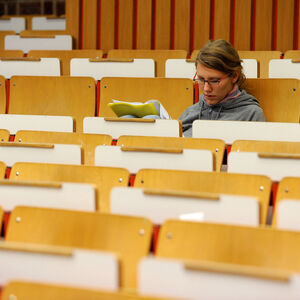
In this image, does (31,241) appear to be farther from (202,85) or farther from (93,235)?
(202,85)

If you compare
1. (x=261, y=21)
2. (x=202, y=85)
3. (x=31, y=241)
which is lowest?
(x=31, y=241)

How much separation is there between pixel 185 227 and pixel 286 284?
109 mm

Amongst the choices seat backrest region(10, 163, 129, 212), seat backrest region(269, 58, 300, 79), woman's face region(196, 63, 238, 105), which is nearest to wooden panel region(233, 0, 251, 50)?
seat backrest region(269, 58, 300, 79)

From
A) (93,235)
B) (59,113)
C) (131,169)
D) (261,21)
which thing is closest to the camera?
(93,235)

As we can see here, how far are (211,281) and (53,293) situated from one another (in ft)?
0.36

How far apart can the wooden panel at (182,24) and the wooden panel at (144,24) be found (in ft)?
0.24

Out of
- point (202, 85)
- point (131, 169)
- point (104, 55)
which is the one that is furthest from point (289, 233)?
point (104, 55)

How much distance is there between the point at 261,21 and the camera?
151cm

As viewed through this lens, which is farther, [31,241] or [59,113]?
[59,113]

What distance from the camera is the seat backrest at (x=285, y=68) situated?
1067 millimetres

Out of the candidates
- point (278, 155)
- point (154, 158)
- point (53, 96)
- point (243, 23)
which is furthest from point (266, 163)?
point (243, 23)

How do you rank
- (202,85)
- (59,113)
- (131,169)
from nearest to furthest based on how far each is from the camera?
(131,169) < (202,85) < (59,113)

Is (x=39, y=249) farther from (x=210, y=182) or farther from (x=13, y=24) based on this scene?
(x=13, y=24)

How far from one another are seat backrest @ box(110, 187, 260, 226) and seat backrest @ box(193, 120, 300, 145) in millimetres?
282
